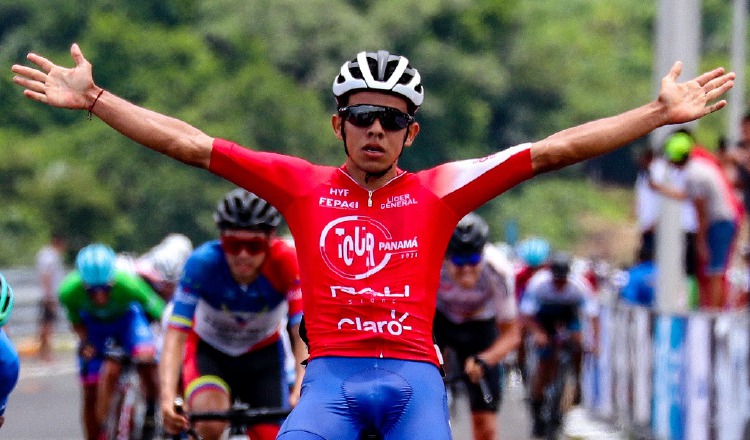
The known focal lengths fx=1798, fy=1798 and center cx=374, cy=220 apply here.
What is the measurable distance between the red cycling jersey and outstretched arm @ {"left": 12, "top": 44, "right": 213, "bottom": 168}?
110 mm

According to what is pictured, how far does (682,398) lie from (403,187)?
8301mm

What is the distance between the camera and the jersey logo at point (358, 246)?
7012 millimetres

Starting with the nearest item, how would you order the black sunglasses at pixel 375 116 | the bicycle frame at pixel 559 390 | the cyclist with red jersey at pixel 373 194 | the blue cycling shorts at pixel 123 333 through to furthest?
the cyclist with red jersey at pixel 373 194, the black sunglasses at pixel 375 116, the blue cycling shorts at pixel 123 333, the bicycle frame at pixel 559 390

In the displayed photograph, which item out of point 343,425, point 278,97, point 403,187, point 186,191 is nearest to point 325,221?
point 403,187

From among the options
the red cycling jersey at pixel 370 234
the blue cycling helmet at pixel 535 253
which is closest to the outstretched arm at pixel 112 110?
the red cycling jersey at pixel 370 234

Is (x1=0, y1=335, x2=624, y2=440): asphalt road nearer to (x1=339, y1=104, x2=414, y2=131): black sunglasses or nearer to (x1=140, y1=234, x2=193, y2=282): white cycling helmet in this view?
(x1=140, y1=234, x2=193, y2=282): white cycling helmet

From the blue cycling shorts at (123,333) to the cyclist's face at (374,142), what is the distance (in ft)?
27.5

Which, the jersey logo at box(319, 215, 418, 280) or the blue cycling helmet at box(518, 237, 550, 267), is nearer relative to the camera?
the jersey logo at box(319, 215, 418, 280)

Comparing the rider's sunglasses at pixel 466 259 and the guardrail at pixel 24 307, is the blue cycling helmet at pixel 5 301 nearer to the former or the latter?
the rider's sunglasses at pixel 466 259

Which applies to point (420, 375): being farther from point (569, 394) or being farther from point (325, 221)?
point (569, 394)

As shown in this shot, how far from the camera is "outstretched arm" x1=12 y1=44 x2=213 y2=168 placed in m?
7.06

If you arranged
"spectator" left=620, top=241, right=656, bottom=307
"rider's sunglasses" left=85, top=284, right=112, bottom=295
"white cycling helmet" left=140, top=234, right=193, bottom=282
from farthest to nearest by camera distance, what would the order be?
"spectator" left=620, top=241, right=656, bottom=307
"white cycling helmet" left=140, top=234, right=193, bottom=282
"rider's sunglasses" left=85, top=284, right=112, bottom=295

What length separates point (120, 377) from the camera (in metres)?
14.7

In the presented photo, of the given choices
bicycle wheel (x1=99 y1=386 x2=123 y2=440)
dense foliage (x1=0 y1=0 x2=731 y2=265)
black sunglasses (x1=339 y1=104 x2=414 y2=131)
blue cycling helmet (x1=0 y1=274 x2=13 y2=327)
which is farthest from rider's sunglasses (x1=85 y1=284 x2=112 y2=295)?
dense foliage (x1=0 y1=0 x2=731 y2=265)
